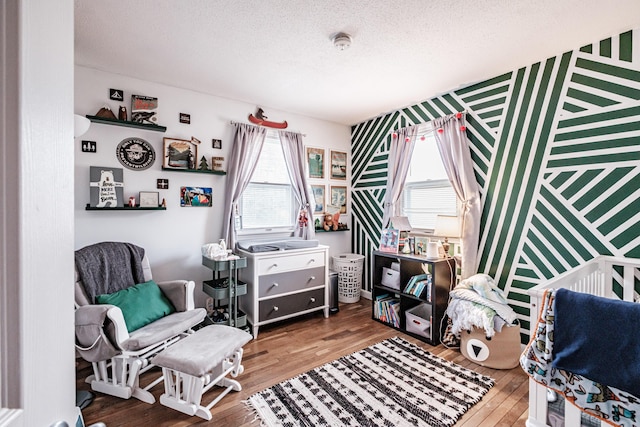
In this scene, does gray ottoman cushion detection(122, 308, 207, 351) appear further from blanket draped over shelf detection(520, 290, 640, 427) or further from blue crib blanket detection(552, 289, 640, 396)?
blue crib blanket detection(552, 289, 640, 396)

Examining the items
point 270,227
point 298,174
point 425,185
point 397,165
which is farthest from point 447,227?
point 270,227

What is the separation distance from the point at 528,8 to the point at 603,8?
1.52 feet

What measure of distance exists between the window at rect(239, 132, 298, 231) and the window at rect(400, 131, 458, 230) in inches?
57.1

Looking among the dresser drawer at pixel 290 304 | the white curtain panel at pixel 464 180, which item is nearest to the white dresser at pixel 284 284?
the dresser drawer at pixel 290 304

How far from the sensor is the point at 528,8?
174 cm

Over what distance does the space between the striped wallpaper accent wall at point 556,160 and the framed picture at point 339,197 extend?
65.8 inches

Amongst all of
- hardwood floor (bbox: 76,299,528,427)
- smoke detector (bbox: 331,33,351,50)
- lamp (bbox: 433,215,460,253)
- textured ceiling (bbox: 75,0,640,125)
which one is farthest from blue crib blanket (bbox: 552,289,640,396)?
smoke detector (bbox: 331,33,351,50)

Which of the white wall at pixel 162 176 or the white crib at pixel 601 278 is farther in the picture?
the white wall at pixel 162 176

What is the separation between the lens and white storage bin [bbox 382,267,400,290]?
3072mm

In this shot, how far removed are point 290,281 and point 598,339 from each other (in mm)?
2359

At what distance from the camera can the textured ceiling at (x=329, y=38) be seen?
5.73 ft

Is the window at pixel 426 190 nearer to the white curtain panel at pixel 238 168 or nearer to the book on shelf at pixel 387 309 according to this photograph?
the book on shelf at pixel 387 309

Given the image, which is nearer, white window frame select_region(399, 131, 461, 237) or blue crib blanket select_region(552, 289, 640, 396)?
blue crib blanket select_region(552, 289, 640, 396)

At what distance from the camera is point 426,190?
10.9 feet
